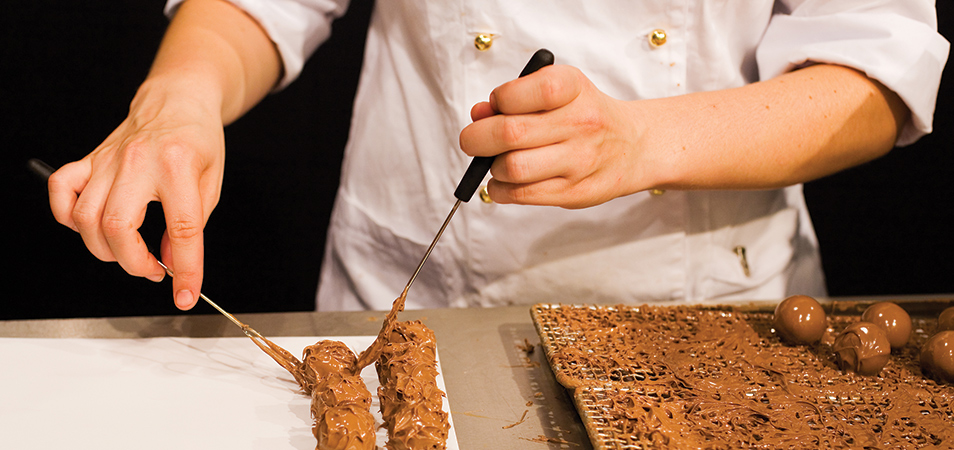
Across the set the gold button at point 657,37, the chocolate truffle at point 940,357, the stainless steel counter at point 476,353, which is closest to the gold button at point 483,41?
the gold button at point 657,37

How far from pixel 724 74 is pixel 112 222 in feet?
4.32

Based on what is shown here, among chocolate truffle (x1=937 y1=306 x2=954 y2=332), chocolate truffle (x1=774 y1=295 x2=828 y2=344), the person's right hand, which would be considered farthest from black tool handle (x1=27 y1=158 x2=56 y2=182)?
chocolate truffle (x1=937 y1=306 x2=954 y2=332)

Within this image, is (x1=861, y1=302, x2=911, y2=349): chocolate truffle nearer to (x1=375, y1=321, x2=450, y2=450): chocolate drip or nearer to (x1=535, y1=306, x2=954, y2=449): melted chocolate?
(x1=535, y1=306, x2=954, y2=449): melted chocolate

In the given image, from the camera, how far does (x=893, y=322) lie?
4.27 ft

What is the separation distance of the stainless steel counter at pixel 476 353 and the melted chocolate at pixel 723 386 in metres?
0.07

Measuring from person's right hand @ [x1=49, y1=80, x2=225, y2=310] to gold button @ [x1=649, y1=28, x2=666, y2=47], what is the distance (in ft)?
3.19

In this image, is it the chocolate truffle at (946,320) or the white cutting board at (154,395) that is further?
the chocolate truffle at (946,320)

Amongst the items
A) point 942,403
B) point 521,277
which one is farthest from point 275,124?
→ point 942,403

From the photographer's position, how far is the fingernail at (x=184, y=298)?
3.89 ft

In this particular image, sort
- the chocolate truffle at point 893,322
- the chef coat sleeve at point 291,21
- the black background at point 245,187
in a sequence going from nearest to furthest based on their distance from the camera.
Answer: the chocolate truffle at point 893,322
the chef coat sleeve at point 291,21
the black background at point 245,187

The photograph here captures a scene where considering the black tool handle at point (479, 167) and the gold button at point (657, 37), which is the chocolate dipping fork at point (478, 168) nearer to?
the black tool handle at point (479, 167)

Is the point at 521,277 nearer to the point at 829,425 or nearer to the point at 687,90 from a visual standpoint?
the point at 687,90

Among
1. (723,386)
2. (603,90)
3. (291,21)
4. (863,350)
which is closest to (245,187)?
(291,21)

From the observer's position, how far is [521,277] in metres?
1.65
